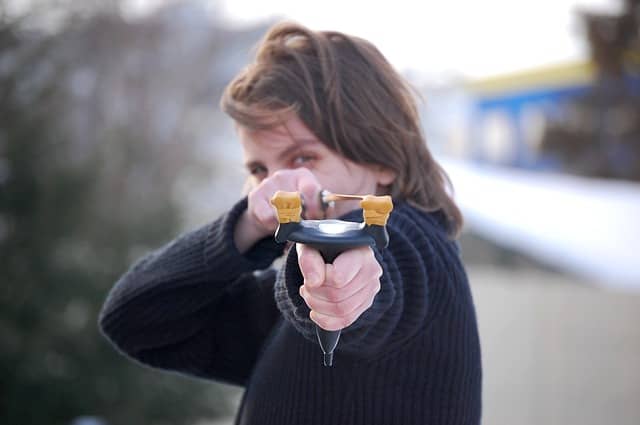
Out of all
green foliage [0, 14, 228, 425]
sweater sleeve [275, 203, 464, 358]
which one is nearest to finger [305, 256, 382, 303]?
sweater sleeve [275, 203, 464, 358]

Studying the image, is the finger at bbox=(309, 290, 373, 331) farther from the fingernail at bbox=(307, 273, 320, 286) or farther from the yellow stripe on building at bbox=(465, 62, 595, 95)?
the yellow stripe on building at bbox=(465, 62, 595, 95)

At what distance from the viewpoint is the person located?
1219 mm

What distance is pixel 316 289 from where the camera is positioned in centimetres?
89

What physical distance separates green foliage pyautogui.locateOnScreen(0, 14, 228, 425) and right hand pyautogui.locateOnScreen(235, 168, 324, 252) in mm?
3424

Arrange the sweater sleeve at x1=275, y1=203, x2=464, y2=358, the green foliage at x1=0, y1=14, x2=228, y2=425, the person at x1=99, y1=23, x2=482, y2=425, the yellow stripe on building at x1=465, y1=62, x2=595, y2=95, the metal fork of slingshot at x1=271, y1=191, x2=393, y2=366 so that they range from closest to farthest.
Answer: the metal fork of slingshot at x1=271, y1=191, x2=393, y2=366
the sweater sleeve at x1=275, y1=203, x2=464, y2=358
the person at x1=99, y1=23, x2=482, y2=425
the green foliage at x1=0, y1=14, x2=228, y2=425
the yellow stripe on building at x1=465, y1=62, x2=595, y2=95

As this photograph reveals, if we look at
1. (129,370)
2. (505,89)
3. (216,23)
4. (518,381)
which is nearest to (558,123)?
(505,89)

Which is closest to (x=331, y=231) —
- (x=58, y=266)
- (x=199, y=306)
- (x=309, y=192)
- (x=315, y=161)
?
(x=309, y=192)

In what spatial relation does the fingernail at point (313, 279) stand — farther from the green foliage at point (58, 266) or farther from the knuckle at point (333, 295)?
the green foliage at point (58, 266)

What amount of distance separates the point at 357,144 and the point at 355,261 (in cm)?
63

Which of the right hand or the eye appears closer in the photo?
the right hand

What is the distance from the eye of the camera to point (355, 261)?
33.7 inches

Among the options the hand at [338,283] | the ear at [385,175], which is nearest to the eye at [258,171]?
the ear at [385,175]

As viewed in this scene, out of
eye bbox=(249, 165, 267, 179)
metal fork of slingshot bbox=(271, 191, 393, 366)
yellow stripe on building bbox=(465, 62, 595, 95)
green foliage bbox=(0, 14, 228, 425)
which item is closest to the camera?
metal fork of slingshot bbox=(271, 191, 393, 366)

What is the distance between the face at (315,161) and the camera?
145 centimetres
